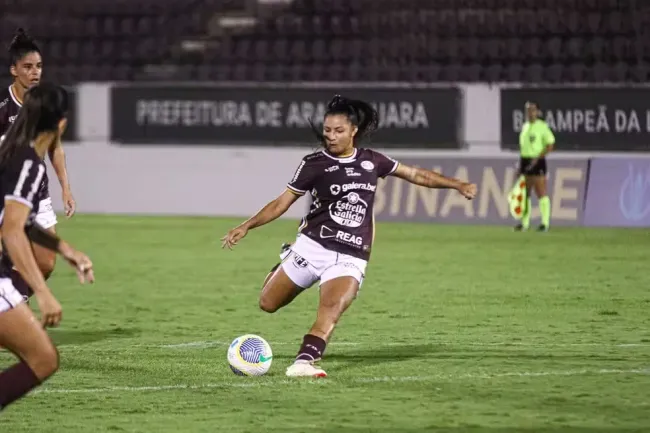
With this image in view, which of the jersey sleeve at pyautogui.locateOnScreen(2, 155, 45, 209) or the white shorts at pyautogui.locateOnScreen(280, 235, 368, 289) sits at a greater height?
the jersey sleeve at pyautogui.locateOnScreen(2, 155, 45, 209)

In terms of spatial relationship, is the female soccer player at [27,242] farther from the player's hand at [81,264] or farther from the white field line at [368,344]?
the white field line at [368,344]

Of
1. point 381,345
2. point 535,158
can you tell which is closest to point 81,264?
point 381,345

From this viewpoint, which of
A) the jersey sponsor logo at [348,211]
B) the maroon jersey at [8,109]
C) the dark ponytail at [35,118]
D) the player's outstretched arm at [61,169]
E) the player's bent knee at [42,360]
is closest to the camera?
the dark ponytail at [35,118]

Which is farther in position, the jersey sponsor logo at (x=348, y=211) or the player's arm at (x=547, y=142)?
the player's arm at (x=547, y=142)

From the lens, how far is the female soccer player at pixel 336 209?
930 cm

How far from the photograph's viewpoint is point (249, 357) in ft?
29.5

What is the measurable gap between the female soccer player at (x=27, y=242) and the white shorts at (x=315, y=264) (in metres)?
2.90

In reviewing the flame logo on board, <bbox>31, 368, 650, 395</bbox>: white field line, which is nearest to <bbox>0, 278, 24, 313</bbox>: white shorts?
<bbox>31, 368, 650, 395</bbox>: white field line

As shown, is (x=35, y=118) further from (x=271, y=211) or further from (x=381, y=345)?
(x=381, y=345)

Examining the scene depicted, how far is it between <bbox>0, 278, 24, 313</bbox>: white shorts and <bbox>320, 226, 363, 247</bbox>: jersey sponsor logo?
307cm

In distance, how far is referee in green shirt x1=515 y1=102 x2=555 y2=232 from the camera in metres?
23.0

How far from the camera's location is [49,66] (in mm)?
29391

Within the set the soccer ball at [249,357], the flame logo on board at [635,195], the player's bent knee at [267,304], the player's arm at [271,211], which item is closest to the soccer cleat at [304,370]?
the soccer ball at [249,357]

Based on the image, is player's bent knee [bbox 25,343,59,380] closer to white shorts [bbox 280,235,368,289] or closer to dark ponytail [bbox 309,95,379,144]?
white shorts [bbox 280,235,368,289]
